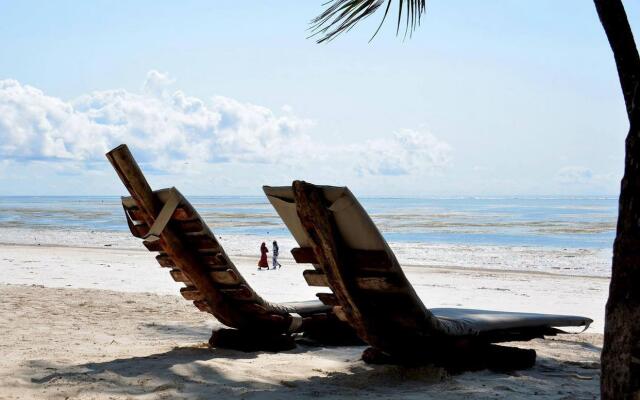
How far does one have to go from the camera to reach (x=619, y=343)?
128 inches

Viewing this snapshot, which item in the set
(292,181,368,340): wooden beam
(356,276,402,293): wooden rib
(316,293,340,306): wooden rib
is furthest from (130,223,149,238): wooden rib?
(356,276,402,293): wooden rib

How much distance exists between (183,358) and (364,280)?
1748 mm

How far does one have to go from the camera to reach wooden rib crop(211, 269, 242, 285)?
5926 millimetres

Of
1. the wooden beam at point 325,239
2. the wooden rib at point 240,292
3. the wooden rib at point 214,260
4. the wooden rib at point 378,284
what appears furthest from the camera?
the wooden rib at point 240,292

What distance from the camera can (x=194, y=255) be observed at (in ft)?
19.5

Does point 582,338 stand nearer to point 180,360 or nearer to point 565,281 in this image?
point 180,360

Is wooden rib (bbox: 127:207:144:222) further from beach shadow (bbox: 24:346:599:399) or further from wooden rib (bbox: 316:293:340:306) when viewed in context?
wooden rib (bbox: 316:293:340:306)

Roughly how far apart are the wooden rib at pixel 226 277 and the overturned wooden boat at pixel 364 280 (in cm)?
109

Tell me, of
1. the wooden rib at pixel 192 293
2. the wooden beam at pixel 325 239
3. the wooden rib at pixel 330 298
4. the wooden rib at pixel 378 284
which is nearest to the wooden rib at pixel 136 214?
the wooden rib at pixel 192 293

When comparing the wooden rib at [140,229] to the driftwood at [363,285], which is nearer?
the driftwood at [363,285]

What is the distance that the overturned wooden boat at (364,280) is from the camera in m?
4.47

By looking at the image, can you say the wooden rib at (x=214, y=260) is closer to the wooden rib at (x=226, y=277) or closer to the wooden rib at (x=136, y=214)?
the wooden rib at (x=226, y=277)

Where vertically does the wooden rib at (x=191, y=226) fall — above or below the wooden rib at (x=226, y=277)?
above

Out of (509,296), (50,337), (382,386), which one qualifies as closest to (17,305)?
(50,337)
